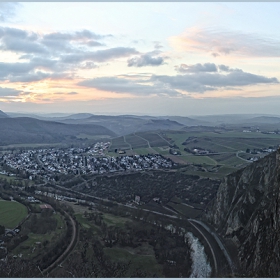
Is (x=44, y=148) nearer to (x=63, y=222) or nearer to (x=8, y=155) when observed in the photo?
(x=8, y=155)

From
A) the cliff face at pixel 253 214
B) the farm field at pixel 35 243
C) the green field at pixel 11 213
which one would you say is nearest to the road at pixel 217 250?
the cliff face at pixel 253 214

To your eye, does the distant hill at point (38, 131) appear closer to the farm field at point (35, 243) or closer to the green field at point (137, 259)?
the farm field at point (35, 243)

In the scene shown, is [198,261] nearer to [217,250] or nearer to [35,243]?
[217,250]

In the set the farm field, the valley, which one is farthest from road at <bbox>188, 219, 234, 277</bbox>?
the farm field

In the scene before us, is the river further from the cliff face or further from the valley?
the cliff face

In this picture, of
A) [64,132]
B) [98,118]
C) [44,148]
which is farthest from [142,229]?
[98,118]

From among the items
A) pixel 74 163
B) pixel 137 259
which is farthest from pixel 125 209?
pixel 74 163
